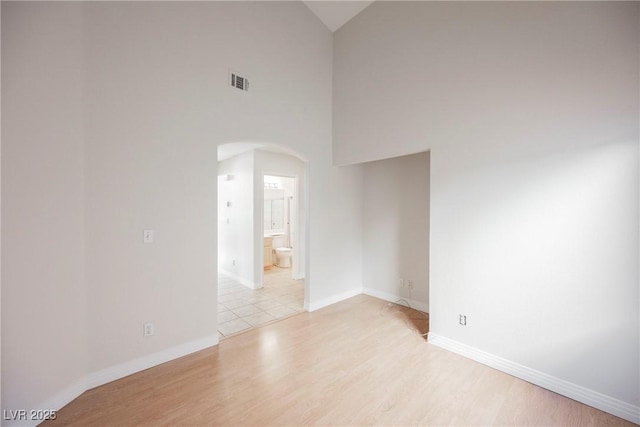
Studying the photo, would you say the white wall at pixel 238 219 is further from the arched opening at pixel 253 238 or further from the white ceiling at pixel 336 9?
the white ceiling at pixel 336 9

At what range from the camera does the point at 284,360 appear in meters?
2.47

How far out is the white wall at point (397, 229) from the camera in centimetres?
372

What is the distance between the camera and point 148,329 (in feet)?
7.76

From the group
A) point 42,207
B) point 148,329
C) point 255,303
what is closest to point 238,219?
point 255,303

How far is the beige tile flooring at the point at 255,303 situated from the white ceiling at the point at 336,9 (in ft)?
14.5

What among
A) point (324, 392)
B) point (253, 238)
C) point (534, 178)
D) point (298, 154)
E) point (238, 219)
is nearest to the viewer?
point (324, 392)

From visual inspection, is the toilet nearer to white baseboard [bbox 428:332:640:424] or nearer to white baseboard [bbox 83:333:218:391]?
white baseboard [bbox 83:333:218:391]

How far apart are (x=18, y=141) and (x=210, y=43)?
1921 millimetres

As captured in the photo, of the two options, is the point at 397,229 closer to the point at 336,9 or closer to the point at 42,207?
the point at 336,9

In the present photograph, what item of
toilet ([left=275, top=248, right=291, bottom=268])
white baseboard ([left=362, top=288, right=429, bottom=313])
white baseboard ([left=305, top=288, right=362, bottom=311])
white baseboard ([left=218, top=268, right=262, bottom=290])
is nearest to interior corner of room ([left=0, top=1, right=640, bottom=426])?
white baseboard ([left=305, top=288, right=362, bottom=311])

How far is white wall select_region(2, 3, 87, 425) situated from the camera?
1.54 meters

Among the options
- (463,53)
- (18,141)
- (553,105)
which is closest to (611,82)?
(553,105)

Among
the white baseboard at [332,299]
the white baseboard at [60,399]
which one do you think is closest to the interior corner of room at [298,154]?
the white baseboard at [60,399]

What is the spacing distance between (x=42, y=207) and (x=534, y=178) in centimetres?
374
